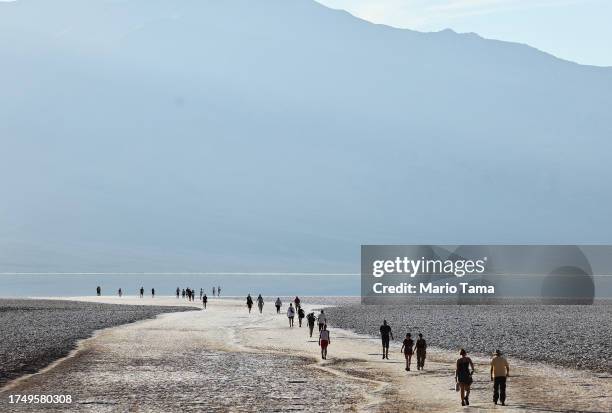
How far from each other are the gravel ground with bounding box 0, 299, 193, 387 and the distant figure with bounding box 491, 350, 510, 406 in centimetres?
1645

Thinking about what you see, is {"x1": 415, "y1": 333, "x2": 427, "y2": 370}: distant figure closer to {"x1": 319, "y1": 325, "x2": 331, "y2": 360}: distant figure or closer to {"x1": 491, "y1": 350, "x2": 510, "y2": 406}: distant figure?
{"x1": 319, "y1": 325, "x2": 331, "y2": 360}: distant figure

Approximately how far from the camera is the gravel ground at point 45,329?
37.7 m

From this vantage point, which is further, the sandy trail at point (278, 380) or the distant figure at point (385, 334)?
the distant figure at point (385, 334)

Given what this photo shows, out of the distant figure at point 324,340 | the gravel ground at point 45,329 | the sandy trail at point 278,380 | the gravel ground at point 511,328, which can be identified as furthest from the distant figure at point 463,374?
the gravel ground at point 45,329

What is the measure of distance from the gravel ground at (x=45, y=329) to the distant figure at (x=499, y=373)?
1645 centimetres

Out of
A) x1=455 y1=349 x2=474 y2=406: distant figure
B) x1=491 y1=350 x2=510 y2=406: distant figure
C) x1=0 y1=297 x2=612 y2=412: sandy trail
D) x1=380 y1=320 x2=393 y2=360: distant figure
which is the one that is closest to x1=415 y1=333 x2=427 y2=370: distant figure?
x1=0 y1=297 x2=612 y2=412: sandy trail

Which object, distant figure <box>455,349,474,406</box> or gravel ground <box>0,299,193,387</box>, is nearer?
distant figure <box>455,349,474,406</box>

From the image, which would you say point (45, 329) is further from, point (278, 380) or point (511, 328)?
point (511, 328)

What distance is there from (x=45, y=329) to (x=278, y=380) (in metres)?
28.0

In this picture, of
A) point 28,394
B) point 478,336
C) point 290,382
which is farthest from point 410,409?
point 478,336

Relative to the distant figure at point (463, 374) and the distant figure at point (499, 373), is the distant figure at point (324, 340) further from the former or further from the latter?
the distant figure at point (499, 373)

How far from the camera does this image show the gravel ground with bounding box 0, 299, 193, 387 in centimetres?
3772

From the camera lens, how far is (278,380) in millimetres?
32781

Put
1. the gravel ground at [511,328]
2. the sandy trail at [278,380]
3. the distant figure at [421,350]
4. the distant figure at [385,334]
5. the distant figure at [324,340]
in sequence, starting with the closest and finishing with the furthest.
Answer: the sandy trail at [278,380] < the distant figure at [421,350] < the distant figure at [385,334] < the distant figure at [324,340] < the gravel ground at [511,328]
